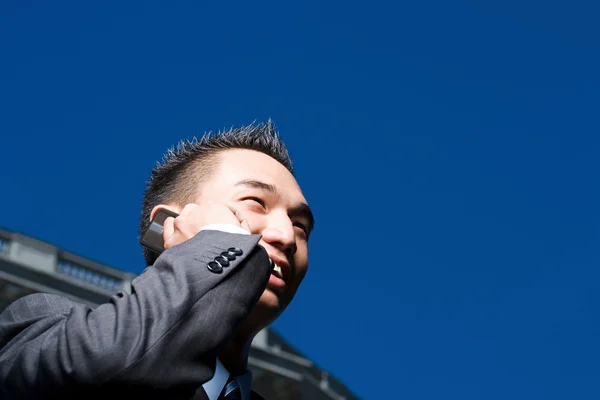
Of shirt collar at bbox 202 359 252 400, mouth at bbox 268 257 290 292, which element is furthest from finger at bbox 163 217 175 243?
shirt collar at bbox 202 359 252 400

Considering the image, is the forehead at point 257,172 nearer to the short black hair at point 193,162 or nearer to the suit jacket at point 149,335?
the short black hair at point 193,162

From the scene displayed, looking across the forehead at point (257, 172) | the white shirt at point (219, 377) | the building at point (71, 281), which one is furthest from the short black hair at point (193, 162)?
the building at point (71, 281)

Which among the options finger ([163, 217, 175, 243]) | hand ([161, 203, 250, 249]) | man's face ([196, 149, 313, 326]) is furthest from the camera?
man's face ([196, 149, 313, 326])

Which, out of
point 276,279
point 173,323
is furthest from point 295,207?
point 173,323

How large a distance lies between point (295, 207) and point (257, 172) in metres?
0.20

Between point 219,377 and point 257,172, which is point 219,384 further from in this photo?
point 257,172

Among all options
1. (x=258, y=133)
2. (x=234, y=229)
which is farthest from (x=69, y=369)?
(x=258, y=133)

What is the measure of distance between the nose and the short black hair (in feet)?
1.24

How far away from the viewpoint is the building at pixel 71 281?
69.4ft

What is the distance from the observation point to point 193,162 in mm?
4363

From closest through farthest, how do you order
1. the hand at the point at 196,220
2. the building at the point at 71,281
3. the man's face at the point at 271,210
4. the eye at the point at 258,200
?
the hand at the point at 196,220, the man's face at the point at 271,210, the eye at the point at 258,200, the building at the point at 71,281

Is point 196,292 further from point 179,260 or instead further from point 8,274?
point 8,274

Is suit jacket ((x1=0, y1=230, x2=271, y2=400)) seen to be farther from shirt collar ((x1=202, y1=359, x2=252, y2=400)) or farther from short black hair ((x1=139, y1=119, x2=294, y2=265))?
short black hair ((x1=139, y1=119, x2=294, y2=265))

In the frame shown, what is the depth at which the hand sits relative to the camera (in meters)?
3.44
